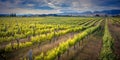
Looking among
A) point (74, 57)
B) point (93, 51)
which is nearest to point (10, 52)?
point (74, 57)

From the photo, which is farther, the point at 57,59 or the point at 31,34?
the point at 31,34

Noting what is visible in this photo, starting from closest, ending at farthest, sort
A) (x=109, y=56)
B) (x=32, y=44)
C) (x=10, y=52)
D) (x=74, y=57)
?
(x=109, y=56)
(x=74, y=57)
(x=10, y=52)
(x=32, y=44)

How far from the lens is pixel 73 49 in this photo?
13.0 m

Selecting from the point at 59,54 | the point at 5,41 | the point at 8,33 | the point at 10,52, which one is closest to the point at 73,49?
the point at 59,54

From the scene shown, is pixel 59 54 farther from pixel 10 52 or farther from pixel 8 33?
pixel 8 33

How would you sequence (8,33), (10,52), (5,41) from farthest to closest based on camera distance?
(8,33)
(5,41)
(10,52)

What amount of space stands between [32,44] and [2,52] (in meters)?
2.83

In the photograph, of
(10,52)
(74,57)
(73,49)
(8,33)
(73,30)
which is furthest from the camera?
(73,30)

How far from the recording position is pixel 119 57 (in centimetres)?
1122

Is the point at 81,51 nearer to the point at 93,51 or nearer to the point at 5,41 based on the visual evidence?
the point at 93,51

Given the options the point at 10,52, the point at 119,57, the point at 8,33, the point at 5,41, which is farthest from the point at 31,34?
the point at 119,57

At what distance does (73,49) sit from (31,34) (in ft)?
21.8

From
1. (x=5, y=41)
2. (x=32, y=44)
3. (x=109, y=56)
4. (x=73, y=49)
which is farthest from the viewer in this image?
(x=5, y=41)

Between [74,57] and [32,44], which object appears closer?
[74,57]
